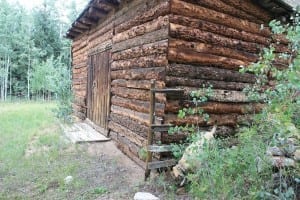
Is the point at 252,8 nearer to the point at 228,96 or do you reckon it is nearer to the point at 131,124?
the point at 228,96

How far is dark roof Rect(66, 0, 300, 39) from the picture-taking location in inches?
233

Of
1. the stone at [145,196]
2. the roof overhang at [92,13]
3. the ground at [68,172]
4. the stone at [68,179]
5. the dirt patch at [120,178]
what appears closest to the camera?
the stone at [145,196]

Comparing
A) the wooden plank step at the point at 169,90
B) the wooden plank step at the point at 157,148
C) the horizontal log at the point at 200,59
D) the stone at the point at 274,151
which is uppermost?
the horizontal log at the point at 200,59

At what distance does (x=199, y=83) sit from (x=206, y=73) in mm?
254

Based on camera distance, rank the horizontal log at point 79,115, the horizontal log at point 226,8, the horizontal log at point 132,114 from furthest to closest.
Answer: the horizontal log at point 79,115 → the horizontal log at point 132,114 → the horizontal log at point 226,8

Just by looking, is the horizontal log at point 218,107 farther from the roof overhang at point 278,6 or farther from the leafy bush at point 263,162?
the roof overhang at point 278,6

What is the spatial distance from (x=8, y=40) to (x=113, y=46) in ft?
79.8

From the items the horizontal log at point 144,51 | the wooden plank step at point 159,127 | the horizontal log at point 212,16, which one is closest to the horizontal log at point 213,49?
the horizontal log at point 144,51

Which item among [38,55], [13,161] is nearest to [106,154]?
[13,161]

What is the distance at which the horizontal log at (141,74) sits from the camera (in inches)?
194

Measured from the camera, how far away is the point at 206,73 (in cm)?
531

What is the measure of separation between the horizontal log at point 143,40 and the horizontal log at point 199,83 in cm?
72

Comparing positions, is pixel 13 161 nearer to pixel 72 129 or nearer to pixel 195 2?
pixel 72 129

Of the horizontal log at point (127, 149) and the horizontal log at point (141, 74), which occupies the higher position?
the horizontal log at point (141, 74)
